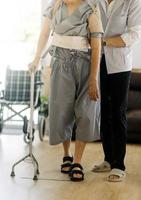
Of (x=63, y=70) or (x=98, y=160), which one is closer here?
(x=63, y=70)

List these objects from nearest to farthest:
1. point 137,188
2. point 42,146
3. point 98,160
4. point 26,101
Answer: point 137,188 → point 98,160 → point 42,146 → point 26,101

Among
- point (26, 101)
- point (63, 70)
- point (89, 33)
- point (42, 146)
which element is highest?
point (89, 33)

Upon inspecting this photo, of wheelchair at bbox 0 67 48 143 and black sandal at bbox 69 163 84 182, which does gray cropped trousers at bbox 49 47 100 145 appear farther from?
wheelchair at bbox 0 67 48 143

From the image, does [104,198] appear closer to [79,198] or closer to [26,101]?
[79,198]

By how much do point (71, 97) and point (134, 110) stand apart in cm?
210

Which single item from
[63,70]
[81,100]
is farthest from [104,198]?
[63,70]

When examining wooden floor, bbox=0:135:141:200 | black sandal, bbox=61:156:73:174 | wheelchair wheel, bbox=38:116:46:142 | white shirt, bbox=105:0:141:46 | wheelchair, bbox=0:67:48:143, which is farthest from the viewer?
wheelchair, bbox=0:67:48:143

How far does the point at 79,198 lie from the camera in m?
2.70

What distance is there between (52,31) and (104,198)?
1.25 metres

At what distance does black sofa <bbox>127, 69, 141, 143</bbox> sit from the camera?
4.82 metres

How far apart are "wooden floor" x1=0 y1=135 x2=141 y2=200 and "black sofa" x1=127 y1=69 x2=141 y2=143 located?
0.76 m

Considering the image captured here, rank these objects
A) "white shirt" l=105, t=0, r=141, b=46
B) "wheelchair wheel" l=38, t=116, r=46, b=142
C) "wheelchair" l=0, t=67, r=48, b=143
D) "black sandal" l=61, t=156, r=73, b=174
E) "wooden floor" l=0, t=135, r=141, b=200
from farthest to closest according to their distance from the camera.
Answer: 1. "wheelchair" l=0, t=67, r=48, b=143
2. "wheelchair wheel" l=38, t=116, r=46, b=142
3. "black sandal" l=61, t=156, r=73, b=174
4. "white shirt" l=105, t=0, r=141, b=46
5. "wooden floor" l=0, t=135, r=141, b=200

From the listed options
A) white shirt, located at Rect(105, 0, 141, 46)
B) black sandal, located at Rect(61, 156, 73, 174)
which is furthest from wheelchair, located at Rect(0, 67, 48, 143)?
white shirt, located at Rect(105, 0, 141, 46)

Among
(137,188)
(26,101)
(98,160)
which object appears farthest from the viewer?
(26,101)
